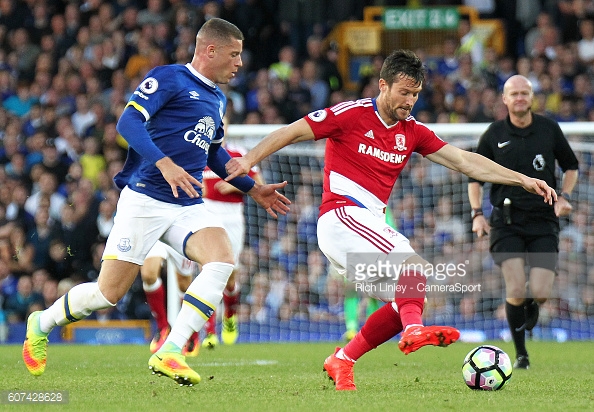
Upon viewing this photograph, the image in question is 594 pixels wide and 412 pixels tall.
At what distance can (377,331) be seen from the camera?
683 cm

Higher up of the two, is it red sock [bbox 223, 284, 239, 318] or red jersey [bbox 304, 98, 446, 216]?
red jersey [bbox 304, 98, 446, 216]

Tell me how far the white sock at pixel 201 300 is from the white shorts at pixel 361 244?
2.31 feet

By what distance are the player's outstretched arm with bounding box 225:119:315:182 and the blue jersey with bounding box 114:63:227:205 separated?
40cm

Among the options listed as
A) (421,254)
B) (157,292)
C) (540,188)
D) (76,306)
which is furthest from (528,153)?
(421,254)

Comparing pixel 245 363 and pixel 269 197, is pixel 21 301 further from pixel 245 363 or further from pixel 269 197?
pixel 269 197

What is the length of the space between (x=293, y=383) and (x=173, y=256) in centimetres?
348

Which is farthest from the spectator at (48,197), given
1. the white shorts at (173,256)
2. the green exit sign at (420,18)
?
the green exit sign at (420,18)

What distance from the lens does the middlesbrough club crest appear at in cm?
702


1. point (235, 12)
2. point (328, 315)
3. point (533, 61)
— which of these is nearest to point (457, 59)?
point (533, 61)

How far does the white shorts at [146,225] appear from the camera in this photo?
22.8 feet

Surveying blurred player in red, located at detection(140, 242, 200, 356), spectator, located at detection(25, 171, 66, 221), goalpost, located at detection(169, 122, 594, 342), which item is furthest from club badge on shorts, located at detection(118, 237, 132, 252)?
spectator, located at detection(25, 171, 66, 221)

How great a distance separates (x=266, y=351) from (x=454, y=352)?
2.06 meters

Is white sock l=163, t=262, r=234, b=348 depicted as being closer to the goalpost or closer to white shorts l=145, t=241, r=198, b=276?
white shorts l=145, t=241, r=198, b=276

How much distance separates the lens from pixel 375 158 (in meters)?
6.95
